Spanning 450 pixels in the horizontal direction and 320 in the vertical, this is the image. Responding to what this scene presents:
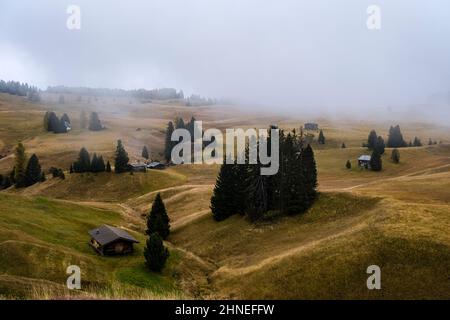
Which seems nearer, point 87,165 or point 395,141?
point 87,165

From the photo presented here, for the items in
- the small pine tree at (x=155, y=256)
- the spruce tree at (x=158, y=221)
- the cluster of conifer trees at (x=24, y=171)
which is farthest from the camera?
the cluster of conifer trees at (x=24, y=171)

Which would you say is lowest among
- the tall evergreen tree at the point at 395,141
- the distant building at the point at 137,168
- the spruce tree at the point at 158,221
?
the spruce tree at the point at 158,221

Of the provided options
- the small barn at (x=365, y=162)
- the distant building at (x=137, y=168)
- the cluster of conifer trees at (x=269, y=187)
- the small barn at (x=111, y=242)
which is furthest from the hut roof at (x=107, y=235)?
the small barn at (x=365, y=162)

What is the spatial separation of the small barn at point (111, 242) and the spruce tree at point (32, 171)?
7279cm

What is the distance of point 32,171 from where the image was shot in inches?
5005

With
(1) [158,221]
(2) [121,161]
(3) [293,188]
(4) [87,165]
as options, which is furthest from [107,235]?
(4) [87,165]

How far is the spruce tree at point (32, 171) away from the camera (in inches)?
4941

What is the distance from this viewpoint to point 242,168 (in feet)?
258

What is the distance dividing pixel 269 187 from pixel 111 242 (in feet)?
91.2

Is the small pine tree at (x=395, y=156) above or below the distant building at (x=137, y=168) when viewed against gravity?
above

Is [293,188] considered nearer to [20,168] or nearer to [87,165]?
[87,165]

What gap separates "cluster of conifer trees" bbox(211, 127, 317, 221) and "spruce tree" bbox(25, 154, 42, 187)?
71.1 m

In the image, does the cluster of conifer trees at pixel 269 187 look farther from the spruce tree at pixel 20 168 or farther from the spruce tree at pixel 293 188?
the spruce tree at pixel 20 168

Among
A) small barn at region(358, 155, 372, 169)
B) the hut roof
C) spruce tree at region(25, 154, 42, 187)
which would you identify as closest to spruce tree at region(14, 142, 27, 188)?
spruce tree at region(25, 154, 42, 187)
